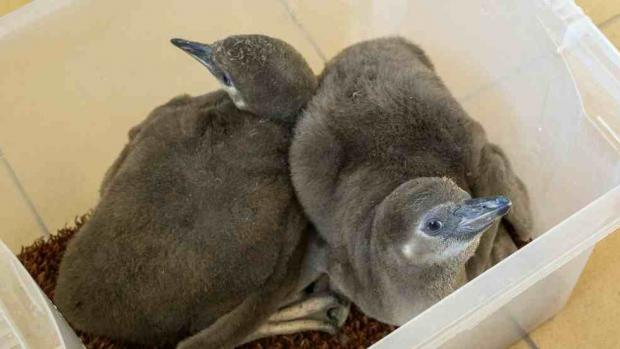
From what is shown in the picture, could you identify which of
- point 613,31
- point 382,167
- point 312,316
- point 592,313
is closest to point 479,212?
point 382,167

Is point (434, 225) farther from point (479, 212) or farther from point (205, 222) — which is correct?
point (205, 222)

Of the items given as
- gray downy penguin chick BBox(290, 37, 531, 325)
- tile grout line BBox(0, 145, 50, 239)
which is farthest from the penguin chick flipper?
tile grout line BBox(0, 145, 50, 239)

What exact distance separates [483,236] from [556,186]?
0.74ft

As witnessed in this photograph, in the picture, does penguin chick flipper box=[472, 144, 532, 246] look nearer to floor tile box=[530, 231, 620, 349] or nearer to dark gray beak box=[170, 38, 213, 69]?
floor tile box=[530, 231, 620, 349]

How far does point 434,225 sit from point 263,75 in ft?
0.97

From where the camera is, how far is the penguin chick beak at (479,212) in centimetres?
90

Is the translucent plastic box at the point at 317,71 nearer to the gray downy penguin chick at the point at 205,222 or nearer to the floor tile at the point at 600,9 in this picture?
the gray downy penguin chick at the point at 205,222

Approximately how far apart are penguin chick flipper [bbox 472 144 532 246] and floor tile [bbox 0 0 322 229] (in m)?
0.50

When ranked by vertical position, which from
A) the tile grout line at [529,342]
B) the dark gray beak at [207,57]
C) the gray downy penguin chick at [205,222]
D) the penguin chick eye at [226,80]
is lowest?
the tile grout line at [529,342]

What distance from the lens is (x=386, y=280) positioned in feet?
3.37

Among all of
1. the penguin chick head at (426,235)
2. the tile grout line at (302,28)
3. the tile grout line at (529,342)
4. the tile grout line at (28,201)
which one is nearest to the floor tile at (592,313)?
the tile grout line at (529,342)

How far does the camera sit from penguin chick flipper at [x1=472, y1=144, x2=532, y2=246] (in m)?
1.08

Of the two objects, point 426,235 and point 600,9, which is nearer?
point 426,235

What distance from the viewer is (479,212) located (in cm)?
90
